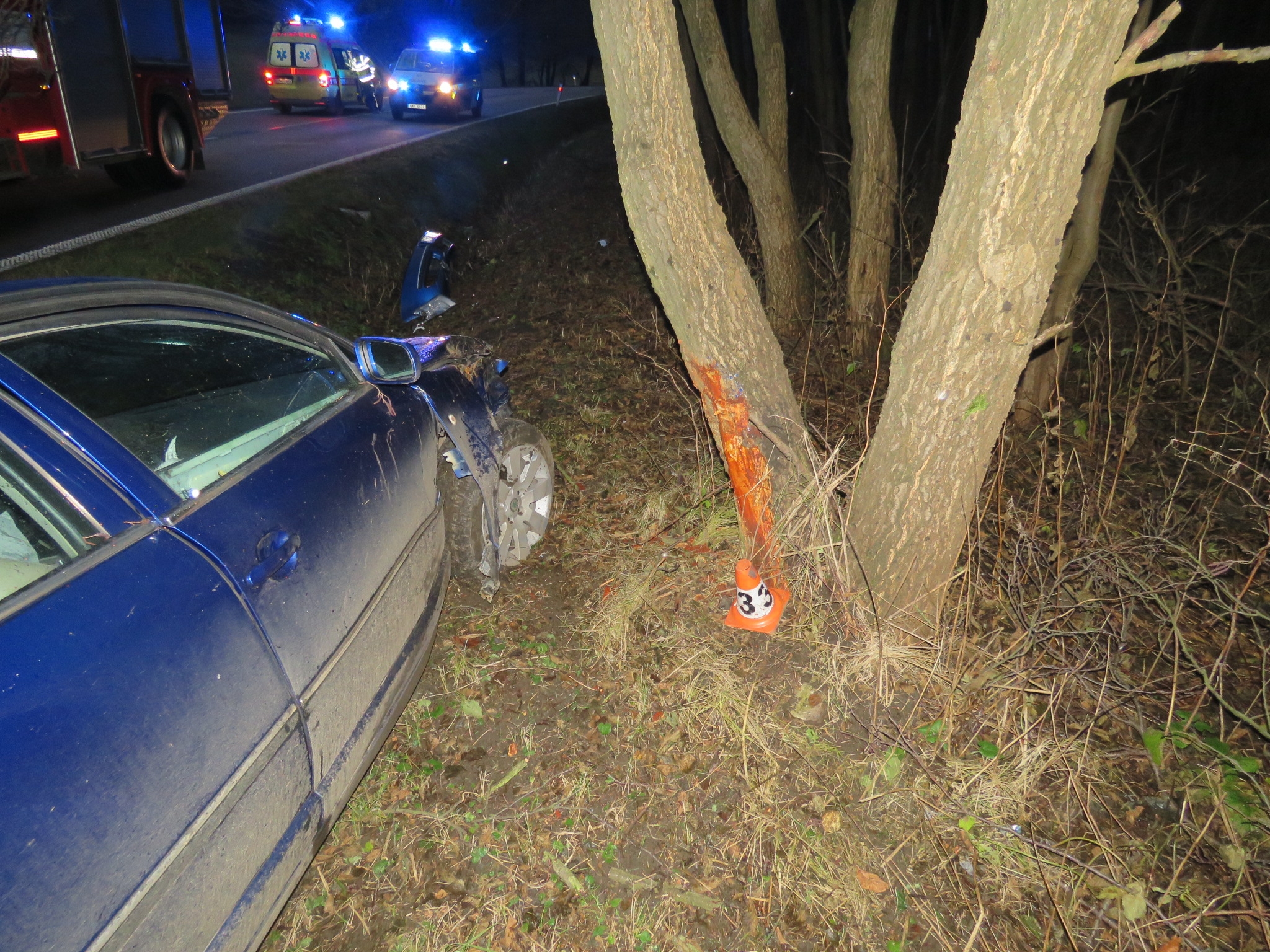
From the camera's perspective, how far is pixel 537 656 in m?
3.40

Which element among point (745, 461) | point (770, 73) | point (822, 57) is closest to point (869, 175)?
point (770, 73)

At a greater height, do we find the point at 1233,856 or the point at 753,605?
the point at 753,605

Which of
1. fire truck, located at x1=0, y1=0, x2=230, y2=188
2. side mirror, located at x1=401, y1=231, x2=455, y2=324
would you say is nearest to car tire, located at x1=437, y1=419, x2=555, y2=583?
side mirror, located at x1=401, y1=231, x2=455, y2=324

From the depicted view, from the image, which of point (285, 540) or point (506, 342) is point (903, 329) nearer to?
point (285, 540)

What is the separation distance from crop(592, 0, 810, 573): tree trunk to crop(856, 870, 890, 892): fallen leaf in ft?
4.32

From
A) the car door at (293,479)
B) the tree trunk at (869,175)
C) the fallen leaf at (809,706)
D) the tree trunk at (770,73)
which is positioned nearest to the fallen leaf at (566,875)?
the car door at (293,479)

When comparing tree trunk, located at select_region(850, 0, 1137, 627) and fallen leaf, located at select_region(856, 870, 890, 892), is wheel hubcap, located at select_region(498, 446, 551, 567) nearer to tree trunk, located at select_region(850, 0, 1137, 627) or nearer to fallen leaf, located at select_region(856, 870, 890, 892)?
tree trunk, located at select_region(850, 0, 1137, 627)

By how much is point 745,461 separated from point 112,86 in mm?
9586

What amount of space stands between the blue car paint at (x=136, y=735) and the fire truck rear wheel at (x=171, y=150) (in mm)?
9979

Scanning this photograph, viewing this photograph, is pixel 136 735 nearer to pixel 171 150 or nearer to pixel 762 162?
pixel 762 162

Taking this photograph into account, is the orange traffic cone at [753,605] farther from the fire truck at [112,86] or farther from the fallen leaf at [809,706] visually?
the fire truck at [112,86]

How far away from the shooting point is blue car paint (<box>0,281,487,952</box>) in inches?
52.3

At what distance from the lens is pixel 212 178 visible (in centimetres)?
1099

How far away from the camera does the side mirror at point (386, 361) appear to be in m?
2.87
